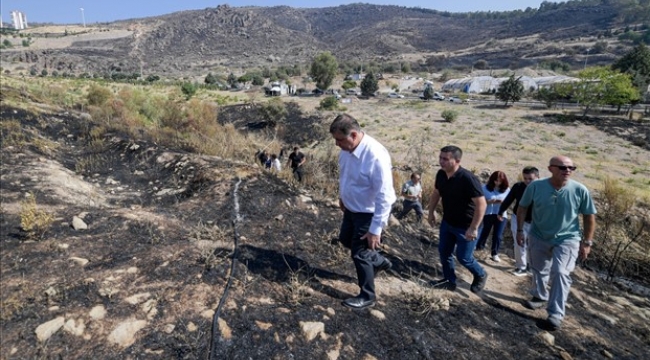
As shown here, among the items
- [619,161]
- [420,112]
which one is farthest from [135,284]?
[420,112]

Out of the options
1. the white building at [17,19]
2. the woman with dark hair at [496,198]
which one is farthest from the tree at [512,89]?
the white building at [17,19]

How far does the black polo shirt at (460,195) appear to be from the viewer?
9.85ft

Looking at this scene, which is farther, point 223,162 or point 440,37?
point 440,37

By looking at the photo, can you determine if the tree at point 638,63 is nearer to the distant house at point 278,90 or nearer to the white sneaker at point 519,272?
the distant house at point 278,90

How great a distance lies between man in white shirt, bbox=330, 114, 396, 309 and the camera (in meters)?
2.45

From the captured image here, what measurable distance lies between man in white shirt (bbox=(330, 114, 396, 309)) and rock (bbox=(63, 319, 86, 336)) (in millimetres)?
1889

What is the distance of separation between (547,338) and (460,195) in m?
1.37

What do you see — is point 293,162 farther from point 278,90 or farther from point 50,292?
point 278,90

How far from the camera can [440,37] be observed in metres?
137

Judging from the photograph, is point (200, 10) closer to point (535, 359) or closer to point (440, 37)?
point (440, 37)

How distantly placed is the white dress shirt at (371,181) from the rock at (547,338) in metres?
1.73

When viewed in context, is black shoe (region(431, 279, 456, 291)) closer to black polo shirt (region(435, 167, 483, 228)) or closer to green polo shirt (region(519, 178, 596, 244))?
black polo shirt (region(435, 167, 483, 228))

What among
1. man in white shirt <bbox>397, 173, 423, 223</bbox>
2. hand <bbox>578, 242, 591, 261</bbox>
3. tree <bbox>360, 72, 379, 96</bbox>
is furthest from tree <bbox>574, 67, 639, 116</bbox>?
hand <bbox>578, 242, 591, 261</bbox>

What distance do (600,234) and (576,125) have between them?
2815 cm
